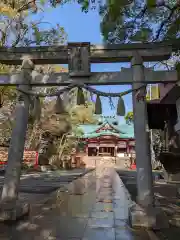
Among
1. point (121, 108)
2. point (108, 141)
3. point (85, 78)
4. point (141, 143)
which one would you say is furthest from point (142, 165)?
point (108, 141)

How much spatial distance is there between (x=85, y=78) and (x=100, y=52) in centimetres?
77

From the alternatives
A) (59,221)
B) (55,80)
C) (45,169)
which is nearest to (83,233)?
(59,221)

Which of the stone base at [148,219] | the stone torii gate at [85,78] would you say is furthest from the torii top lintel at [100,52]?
the stone base at [148,219]

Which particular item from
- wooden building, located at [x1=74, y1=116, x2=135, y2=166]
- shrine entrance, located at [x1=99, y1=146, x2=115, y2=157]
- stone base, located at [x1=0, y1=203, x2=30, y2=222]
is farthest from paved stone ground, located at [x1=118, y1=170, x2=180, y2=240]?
shrine entrance, located at [x1=99, y1=146, x2=115, y2=157]

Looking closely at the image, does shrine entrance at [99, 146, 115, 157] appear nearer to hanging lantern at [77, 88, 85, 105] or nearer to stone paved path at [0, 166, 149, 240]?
stone paved path at [0, 166, 149, 240]

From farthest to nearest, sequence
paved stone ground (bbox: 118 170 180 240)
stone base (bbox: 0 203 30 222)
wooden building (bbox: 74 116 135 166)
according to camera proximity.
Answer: wooden building (bbox: 74 116 135 166), stone base (bbox: 0 203 30 222), paved stone ground (bbox: 118 170 180 240)

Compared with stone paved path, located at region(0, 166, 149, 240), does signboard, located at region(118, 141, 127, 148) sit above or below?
above

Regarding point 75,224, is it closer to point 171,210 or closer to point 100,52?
point 171,210

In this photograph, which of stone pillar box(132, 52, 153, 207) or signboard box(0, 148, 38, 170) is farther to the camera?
signboard box(0, 148, 38, 170)

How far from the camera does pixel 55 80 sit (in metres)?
5.95

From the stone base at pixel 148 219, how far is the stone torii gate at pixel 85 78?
0.69 ft

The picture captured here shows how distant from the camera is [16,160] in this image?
5.62m

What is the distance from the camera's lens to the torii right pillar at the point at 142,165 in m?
4.93

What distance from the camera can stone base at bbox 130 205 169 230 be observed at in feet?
16.0
